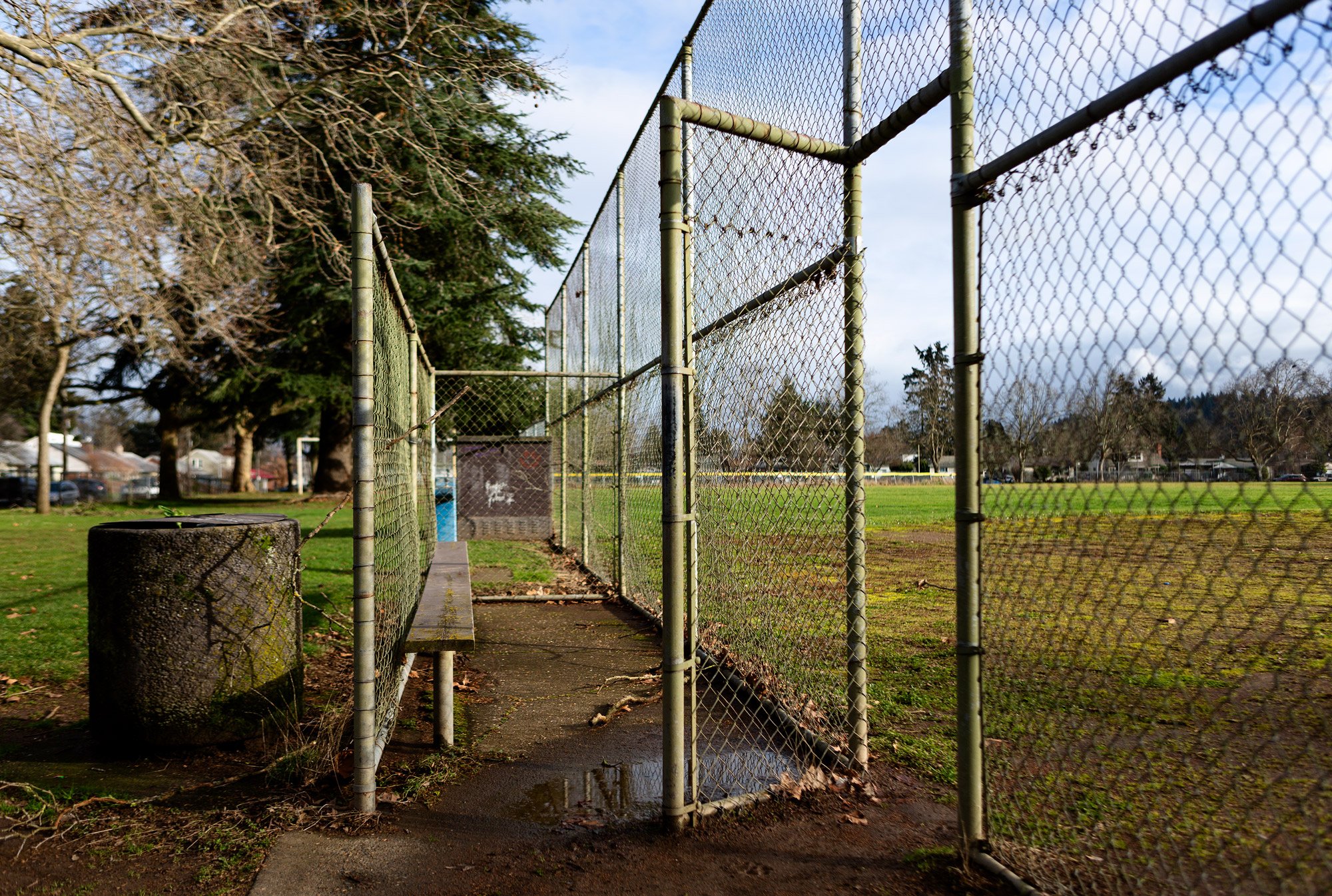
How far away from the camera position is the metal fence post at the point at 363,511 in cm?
341

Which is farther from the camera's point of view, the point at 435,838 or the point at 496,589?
the point at 496,589

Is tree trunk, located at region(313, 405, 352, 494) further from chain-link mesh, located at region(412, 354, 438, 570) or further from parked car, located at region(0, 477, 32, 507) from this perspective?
chain-link mesh, located at region(412, 354, 438, 570)

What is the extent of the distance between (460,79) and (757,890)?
900 centimetres

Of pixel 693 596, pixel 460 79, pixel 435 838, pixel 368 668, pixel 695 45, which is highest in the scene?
pixel 460 79

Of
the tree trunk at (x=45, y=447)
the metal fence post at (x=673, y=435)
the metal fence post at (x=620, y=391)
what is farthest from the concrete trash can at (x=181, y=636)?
the tree trunk at (x=45, y=447)

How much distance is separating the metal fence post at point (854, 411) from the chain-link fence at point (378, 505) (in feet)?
6.14

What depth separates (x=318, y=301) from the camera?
23000 mm

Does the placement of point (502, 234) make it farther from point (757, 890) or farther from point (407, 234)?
point (757, 890)

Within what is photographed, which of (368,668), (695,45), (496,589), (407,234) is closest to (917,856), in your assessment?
(368,668)

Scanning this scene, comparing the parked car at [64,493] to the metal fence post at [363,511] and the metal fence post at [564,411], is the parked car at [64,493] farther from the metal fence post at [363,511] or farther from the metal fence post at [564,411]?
the metal fence post at [363,511]

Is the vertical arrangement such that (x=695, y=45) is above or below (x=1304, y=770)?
above

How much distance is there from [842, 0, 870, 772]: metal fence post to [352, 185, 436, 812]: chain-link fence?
1.87m

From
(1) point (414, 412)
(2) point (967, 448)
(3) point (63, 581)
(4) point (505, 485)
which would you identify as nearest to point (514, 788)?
(2) point (967, 448)

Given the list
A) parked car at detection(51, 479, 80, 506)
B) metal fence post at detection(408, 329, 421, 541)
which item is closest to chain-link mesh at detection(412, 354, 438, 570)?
metal fence post at detection(408, 329, 421, 541)
